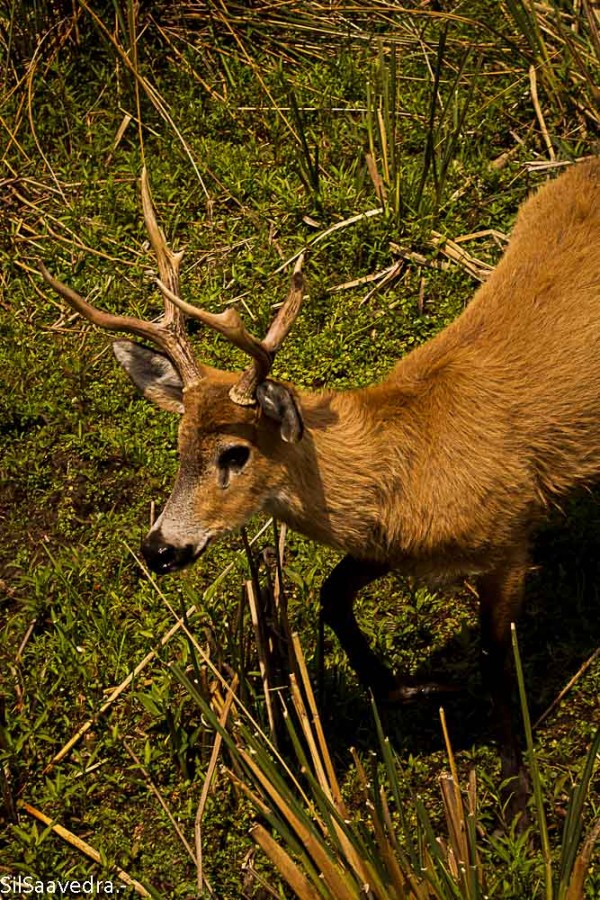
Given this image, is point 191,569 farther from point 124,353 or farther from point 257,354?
point 257,354

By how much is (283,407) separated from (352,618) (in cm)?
110

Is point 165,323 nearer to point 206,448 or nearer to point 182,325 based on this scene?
point 182,325

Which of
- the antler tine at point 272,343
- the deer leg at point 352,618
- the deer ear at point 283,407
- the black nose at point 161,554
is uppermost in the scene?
the antler tine at point 272,343

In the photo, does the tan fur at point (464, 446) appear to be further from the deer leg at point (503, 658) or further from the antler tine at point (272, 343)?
the antler tine at point (272, 343)

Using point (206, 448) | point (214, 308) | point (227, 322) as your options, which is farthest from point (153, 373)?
point (214, 308)

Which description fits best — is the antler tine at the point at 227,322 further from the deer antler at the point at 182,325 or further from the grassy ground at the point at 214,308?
the grassy ground at the point at 214,308

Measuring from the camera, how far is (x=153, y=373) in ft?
15.3

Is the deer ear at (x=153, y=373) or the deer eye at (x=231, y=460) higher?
the deer ear at (x=153, y=373)

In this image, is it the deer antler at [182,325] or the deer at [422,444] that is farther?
the deer at [422,444]

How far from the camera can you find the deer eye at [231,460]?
14.4ft

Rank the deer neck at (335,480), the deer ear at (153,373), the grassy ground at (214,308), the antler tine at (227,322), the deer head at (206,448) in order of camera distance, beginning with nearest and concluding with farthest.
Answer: the antler tine at (227,322), the deer head at (206,448), the deer neck at (335,480), the deer ear at (153,373), the grassy ground at (214,308)

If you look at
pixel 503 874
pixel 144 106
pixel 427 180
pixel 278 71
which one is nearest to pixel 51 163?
pixel 144 106

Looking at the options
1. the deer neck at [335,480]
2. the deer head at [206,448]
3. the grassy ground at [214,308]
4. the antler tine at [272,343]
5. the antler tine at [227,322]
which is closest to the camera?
the antler tine at [227,322]

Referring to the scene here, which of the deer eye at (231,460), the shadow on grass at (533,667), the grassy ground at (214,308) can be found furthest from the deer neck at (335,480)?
the shadow on grass at (533,667)
